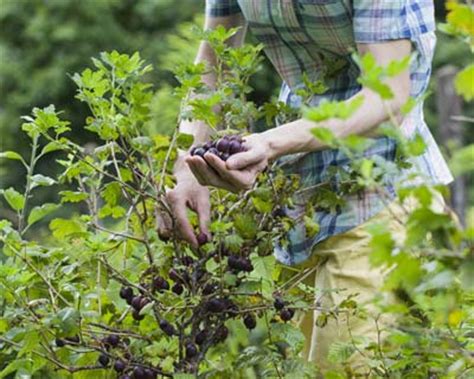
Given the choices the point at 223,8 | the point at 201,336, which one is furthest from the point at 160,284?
the point at 223,8

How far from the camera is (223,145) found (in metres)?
2.22

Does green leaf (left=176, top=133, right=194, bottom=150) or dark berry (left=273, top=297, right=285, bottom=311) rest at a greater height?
green leaf (left=176, top=133, right=194, bottom=150)

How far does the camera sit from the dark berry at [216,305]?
7.66 ft

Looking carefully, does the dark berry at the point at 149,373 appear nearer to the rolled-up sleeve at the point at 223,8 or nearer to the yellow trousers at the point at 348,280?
the yellow trousers at the point at 348,280

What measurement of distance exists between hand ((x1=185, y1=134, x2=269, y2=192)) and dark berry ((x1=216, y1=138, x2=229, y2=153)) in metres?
0.03

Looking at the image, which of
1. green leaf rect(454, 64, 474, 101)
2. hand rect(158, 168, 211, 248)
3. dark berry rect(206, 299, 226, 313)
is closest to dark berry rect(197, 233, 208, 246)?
hand rect(158, 168, 211, 248)

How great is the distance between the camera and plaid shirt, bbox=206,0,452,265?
2.46 metres

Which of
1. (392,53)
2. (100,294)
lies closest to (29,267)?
(100,294)

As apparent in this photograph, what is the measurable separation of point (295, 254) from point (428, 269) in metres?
1.15

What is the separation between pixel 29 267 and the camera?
8.01 ft

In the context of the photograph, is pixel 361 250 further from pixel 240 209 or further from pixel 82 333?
pixel 82 333

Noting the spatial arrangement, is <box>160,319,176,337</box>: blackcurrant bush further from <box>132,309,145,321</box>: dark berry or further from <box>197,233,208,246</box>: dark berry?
<box>197,233,208,246</box>: dark berry

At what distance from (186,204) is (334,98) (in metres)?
0.39

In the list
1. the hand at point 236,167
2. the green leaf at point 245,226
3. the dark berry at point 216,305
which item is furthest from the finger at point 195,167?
the dark berry at point 216,305
